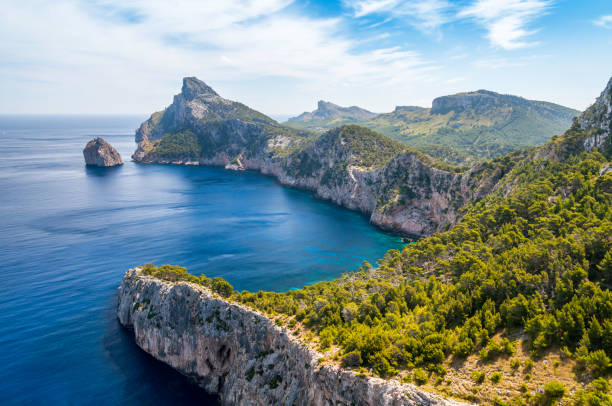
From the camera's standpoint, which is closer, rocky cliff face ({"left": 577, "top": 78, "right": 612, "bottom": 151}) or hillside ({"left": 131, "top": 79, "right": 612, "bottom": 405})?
hillside ({"left": 131, "top": 79, "right": 612, "bottom": 405})

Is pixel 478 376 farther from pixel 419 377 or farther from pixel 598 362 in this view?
pixel 598 362

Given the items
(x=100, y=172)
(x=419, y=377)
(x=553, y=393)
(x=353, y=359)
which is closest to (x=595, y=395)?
(x=553, y=393)

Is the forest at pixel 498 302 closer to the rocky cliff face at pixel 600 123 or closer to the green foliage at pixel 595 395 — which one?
the green foliage at pixel 595 395

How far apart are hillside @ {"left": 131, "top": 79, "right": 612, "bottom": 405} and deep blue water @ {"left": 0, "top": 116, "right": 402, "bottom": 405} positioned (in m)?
15.4

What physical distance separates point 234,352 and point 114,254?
5541cm

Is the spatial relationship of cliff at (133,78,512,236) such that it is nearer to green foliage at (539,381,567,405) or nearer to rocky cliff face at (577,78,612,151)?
rocky cliff face at (577,78,612,151)

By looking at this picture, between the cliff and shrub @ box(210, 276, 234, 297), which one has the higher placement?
the cliff

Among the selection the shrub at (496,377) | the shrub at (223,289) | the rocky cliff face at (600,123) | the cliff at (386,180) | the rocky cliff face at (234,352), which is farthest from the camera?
the cliff at (386,180)

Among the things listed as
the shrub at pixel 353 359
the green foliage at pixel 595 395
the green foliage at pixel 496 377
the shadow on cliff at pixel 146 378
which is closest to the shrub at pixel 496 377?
the green foliage at pixel 496 377

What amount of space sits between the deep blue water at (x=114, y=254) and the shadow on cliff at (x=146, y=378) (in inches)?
6.1

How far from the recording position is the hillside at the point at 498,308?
73.8ft

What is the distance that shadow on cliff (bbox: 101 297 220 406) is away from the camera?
43125 mm

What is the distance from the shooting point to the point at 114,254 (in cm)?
8144

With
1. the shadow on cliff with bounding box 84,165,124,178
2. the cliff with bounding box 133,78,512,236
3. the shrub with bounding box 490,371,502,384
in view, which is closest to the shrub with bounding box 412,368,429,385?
the shrub with bounding box 490,371,502,384
